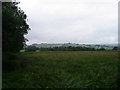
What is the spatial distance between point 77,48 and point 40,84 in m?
21.7

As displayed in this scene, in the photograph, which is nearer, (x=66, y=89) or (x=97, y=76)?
(x=66, y=89)

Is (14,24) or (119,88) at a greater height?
(14,24)

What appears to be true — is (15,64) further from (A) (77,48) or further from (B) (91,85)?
(A) (77,48)

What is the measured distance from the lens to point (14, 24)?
11484 millimetres

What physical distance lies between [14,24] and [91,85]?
23.0 feet

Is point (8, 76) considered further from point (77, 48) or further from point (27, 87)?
point (77, 48)

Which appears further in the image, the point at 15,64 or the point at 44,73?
the point at 15,64

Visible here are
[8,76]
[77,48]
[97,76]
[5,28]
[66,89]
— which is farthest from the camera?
[77,48]

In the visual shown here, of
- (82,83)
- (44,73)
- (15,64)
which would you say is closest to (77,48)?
(15,64)

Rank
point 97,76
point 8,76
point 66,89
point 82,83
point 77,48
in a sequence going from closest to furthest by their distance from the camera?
point 66,89, point 82,83, point 97,76, point 8,76, point 77,48

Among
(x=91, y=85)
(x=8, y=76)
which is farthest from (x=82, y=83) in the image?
(x=8, y=76)

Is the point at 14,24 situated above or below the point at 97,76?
above

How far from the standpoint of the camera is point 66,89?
660 cm

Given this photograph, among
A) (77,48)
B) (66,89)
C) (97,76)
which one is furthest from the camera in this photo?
(77,48)
